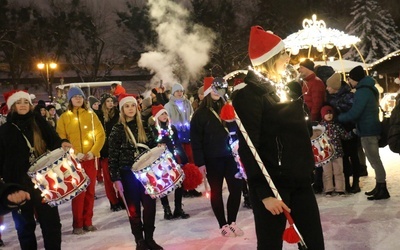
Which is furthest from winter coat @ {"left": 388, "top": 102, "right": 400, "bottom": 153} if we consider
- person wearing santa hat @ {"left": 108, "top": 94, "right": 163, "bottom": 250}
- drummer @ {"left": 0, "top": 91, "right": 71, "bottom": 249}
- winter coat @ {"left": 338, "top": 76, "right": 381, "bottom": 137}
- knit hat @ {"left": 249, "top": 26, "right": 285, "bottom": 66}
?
drummer @ {"left": 0, "top": 91, "right": 71, "bottom": 249}

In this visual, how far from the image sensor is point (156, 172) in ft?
18.0

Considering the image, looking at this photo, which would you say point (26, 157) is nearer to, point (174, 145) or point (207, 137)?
point (207, 137)

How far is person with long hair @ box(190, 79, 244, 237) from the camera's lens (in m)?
6.08

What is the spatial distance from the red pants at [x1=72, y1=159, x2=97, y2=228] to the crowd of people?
0.05 ft

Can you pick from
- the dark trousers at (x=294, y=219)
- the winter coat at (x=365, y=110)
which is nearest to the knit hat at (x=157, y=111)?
the winter coat at (x=365, y=110)

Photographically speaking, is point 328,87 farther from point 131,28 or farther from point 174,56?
point 131,28

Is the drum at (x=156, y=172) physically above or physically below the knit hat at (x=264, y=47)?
below

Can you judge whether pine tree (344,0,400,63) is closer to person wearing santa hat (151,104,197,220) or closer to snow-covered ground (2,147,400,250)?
snow-covered ground (2,147,400,250)

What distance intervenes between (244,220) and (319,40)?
1007 cm

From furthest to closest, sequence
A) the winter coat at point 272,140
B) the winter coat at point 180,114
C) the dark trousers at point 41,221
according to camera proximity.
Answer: the winter coat at point 180,114 < the dark trousers at point 41,221 < the winter coat at point 272,140

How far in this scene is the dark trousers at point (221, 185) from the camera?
6.06 meters

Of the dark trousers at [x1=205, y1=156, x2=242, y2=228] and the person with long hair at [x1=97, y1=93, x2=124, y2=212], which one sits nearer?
the dark trousers at [x1=205, y1=156, x2=242, y2=228]

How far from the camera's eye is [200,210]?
308 inches

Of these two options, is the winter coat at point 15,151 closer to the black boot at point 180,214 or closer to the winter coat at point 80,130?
the winter coat at point 80,130
